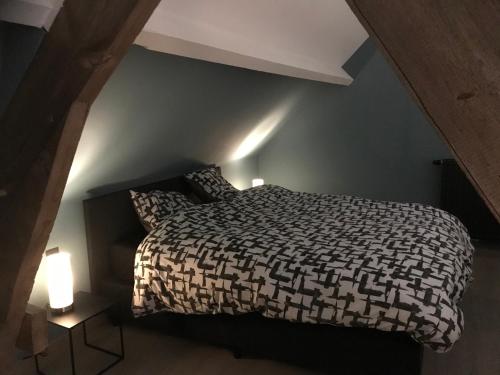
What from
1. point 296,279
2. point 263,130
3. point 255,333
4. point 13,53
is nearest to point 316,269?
point 296,279

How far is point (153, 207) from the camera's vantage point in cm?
295

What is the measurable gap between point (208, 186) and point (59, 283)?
1551 mm

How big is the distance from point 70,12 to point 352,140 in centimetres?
413

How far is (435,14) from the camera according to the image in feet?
1.93

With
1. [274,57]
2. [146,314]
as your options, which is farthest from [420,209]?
[146,314]

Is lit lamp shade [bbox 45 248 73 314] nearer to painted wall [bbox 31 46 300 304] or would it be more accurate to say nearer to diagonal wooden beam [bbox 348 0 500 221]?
painted wall [bbox 31 46 300 304]

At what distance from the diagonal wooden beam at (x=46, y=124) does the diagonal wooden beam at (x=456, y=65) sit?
600 millimetres

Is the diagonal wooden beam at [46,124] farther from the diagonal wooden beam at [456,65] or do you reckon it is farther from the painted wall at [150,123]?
the painted wall at [150,123]

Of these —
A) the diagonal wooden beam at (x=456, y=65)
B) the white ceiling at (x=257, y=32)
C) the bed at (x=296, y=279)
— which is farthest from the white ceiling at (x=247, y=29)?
the bed at (x=296, y=279)

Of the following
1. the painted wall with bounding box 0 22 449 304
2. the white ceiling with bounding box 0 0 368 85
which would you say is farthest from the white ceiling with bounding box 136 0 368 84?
the painted wall with bounding box 0 22 449 304

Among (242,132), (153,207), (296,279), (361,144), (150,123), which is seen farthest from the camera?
(361,144)

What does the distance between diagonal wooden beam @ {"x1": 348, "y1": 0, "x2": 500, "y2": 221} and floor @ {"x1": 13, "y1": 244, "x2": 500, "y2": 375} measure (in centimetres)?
204

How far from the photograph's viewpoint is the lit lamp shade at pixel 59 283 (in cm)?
235

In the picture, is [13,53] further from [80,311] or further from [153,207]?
[153,207]
